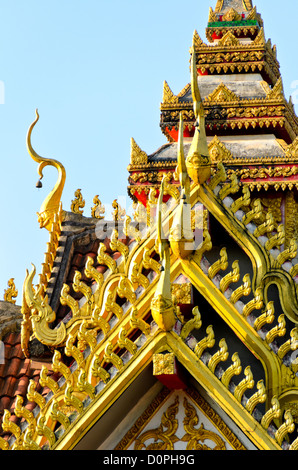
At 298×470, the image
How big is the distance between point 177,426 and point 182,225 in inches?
68.7

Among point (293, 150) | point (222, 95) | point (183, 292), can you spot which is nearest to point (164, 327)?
point (183, 292)

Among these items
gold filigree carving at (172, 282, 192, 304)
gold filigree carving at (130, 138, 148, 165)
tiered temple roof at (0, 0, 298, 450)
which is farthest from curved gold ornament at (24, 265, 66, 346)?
gold filigree carving at (130, 138, 148, 165)

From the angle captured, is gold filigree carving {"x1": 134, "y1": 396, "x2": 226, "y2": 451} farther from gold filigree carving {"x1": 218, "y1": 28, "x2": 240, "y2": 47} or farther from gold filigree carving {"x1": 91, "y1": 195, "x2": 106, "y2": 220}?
gold filigree carving {"x1": 218, "y1": 28, "x2": 240, "y2": 47}

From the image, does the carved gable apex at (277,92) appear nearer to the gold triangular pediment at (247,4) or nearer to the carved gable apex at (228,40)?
the carved gable apex at (228,40)

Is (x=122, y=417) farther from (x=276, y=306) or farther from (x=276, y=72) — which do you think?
(x=276, y=72)

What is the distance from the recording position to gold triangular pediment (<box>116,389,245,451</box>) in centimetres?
1056

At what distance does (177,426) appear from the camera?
1070cm

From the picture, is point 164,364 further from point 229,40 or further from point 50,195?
point 229,40

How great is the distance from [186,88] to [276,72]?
1532 millimetres

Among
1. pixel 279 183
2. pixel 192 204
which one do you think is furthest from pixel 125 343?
pixel 279 183

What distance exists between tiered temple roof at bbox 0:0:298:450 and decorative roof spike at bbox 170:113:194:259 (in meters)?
0.01

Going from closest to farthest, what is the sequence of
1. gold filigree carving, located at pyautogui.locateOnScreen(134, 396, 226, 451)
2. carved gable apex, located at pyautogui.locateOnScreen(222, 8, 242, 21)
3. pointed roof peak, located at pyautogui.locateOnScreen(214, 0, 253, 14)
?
gold filigree carving, located at pyautogui.locateOnScreen(134, 396, 226, 451) < carved gable apex, located at pyautogui.locateOnScreen(222, 8, 242, 21) < pointed roof peak, located at pyautogui.locateOnScreen(214, 0, 253, 14)

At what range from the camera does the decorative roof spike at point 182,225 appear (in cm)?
1084

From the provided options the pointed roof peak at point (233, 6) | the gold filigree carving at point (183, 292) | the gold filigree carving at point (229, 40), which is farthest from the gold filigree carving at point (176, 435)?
the pointed roof peak at point (233, 6)
